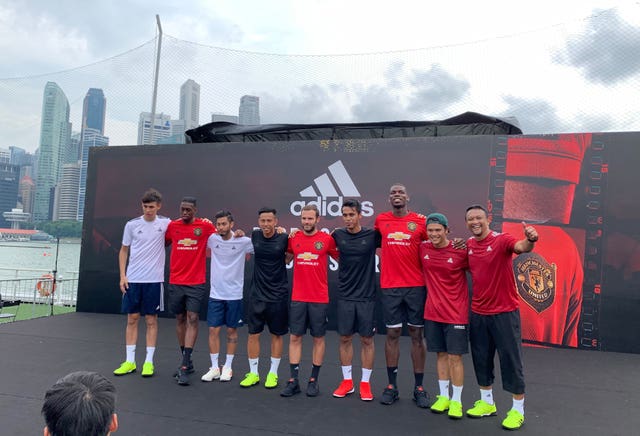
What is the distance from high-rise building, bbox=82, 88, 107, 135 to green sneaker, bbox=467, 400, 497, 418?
6810mm

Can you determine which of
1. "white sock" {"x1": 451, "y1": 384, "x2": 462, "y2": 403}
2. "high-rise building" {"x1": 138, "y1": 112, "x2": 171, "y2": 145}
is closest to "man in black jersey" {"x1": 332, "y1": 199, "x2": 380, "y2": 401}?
"white sock" {"x1": 451, "y1": 384, "x2": 462, "y2": 403}

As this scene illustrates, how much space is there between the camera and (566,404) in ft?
10.5

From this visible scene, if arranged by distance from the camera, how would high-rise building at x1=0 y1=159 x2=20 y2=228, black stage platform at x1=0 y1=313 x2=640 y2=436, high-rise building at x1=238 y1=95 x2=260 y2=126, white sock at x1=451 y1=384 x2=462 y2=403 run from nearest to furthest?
black stage platform at x1=0 y1=313 x2=640 y2=436
white sock at x1=451 y1=384 x2=462 y2=403
high-rise building at x1=238 y1=95 x2=260 y2=126
high-rise building at x1=0 y1=159 x2=20 y2=228

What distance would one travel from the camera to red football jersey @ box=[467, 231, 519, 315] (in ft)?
9.36

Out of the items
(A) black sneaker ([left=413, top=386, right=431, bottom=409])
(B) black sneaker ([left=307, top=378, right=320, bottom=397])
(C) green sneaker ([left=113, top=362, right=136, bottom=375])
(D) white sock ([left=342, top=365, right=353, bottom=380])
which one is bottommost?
(C) green sneaker ([left=113, top=362, right=136, bottom=375])

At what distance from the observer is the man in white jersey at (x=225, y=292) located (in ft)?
11.9

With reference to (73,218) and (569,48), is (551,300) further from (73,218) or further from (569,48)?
(73,218)

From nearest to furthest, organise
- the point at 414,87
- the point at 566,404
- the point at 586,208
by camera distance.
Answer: the point at 566,404 < the point at 586,208 < the point at 414,87

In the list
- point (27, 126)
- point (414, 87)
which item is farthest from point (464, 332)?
point (27, 126)

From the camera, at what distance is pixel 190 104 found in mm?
7199

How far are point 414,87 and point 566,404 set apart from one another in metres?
4.57

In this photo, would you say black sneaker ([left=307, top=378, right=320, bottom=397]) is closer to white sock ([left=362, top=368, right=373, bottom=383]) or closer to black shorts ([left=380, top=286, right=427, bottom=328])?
white sock ([left=362, top=368, right=373, bottom=383])

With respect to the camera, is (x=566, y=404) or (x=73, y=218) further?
(x=73, y=218)

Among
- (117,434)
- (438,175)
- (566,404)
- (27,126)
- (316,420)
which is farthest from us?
(27,126)
